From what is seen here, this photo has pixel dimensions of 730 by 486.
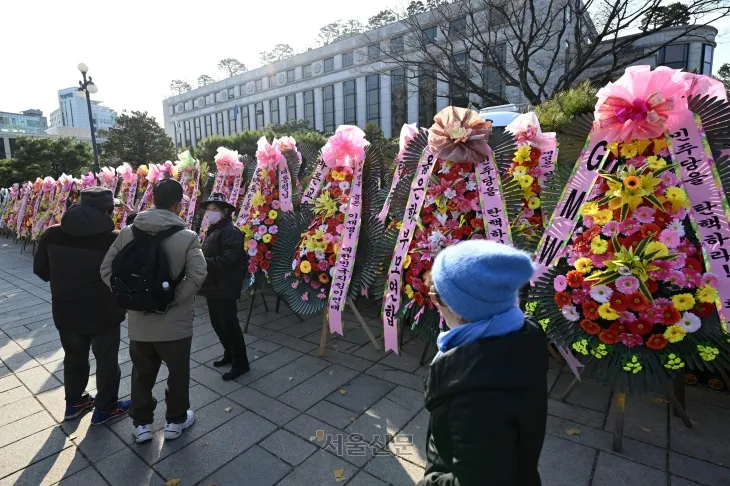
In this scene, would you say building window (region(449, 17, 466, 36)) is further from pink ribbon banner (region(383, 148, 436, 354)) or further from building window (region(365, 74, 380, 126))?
building window (region(365, 74, 380, 126))

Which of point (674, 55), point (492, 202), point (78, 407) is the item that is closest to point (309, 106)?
point (674, 55)

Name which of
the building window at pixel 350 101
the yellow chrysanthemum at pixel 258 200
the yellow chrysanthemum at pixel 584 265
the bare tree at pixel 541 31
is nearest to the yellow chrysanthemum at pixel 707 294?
the yellow chrysanthemum at pixel 584 265

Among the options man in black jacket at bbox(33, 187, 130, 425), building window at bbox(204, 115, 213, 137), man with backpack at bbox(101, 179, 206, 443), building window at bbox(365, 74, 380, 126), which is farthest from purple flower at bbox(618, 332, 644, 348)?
building window at bbox(204, 115, 213, 137)

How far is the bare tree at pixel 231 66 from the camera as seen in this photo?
59.1 m

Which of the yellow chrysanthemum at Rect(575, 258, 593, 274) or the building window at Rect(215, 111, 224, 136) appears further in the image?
the building window at Rect(215, 111, 224, 136)

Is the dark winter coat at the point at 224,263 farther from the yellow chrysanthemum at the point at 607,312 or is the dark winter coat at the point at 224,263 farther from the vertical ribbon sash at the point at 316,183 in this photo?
the yellow chrysanthemum at the point at 607,312

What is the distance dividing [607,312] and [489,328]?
1709mm

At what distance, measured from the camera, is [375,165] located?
4.48 meters

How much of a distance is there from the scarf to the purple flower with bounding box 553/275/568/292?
166 cm

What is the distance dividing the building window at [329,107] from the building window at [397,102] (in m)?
7.81

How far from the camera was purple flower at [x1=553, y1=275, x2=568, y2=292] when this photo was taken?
2746mm

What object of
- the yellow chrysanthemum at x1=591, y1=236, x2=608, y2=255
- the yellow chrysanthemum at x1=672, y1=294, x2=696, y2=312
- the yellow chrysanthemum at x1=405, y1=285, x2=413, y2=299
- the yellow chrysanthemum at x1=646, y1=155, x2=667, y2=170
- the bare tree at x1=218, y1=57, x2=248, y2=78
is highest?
the bare tree at x1=218, y1=57, x2=248, y2=78

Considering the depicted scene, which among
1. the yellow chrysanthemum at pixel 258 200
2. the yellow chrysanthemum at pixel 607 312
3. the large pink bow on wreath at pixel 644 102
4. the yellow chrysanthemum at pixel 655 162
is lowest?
the yellow chrysanthemum at pixel 607 312

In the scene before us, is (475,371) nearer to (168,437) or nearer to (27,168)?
(168,437)
